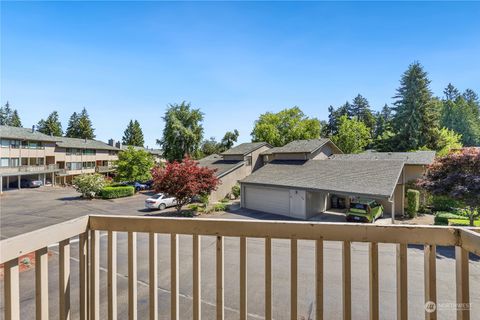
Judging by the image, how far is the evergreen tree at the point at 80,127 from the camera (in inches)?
2240

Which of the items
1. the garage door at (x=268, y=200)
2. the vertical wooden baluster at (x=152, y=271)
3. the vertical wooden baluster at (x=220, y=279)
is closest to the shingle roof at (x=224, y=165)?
the garage door at (x=268, y=200)

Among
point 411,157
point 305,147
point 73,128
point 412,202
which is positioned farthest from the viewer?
point 73,128

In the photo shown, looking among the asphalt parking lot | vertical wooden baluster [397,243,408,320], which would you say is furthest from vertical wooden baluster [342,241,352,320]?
the asphalt parking lot

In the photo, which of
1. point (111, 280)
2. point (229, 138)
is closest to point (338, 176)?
point (111, 280)

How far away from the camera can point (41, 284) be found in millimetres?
1660

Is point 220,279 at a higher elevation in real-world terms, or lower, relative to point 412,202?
higher

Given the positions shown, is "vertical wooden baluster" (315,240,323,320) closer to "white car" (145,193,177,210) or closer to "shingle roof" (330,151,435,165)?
"white car" (145,193,177,210)

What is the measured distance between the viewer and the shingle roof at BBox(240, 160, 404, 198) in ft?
47.6

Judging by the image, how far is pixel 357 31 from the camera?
393 inches

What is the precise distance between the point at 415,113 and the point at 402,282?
40.1 meters

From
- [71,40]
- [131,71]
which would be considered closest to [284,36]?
[131,71]

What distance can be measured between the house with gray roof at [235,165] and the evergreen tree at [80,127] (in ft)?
145

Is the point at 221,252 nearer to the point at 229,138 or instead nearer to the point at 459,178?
the point at 459,178

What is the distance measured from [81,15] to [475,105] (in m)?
78.6
